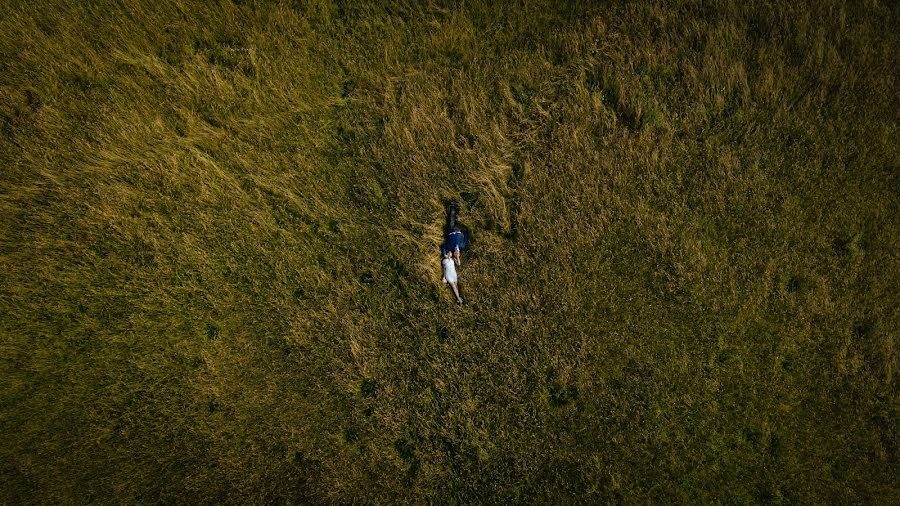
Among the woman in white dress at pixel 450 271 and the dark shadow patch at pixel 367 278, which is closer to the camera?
the woman in white dress at pixel 450 271

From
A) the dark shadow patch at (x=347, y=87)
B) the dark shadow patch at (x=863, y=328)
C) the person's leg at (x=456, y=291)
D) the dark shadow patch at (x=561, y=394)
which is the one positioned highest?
the dark shadow patch at (x=347, y=87)

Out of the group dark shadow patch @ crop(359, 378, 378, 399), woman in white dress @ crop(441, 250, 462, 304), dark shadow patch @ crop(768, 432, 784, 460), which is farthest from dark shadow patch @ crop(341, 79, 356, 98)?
dark shadow patch @ crop(768, 432, 784, 460)

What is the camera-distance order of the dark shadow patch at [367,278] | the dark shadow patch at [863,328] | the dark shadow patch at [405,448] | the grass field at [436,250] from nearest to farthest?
the dark shadow patch at [863,328] < the grass field at [436,250] < the dark shadow patch at [405,448] < the dark shadow patch at [367,278]

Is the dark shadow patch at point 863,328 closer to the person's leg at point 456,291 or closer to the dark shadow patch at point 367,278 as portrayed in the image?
the person's leg at point 456,291

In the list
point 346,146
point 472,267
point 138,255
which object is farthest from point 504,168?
point 138,255

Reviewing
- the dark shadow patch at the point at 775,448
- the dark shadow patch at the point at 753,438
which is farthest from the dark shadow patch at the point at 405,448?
the dark shadow patch at the point at 775,448

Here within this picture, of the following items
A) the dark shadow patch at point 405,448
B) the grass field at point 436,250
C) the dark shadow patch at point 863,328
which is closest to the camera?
the dark shadow patch at point 863,328

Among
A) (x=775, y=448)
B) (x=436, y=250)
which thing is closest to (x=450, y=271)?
(x=436, y=250)

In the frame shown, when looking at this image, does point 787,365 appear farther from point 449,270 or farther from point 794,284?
point 449,270
